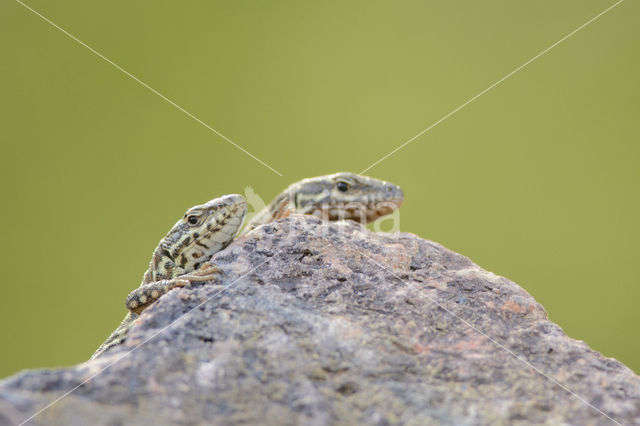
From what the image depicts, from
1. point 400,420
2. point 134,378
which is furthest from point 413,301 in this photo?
point 134,378

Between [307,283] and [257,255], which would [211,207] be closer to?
[257,255]

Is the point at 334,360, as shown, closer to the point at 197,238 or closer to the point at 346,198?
the point at 197,238

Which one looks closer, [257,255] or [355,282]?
[355,282]

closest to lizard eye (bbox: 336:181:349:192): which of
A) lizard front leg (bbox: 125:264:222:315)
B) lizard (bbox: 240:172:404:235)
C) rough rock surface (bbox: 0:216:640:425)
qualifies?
lizard (bbox: 240:172:404:235)

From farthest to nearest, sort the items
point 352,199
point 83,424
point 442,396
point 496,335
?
point 352,199 → point 496,335 → point 442,396 → point 83,424

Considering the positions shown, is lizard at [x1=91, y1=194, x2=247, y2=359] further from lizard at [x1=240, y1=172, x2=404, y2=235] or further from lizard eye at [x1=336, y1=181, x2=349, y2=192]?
lizard eye at [x1=336, y1=181, x2=349, y2=192]
